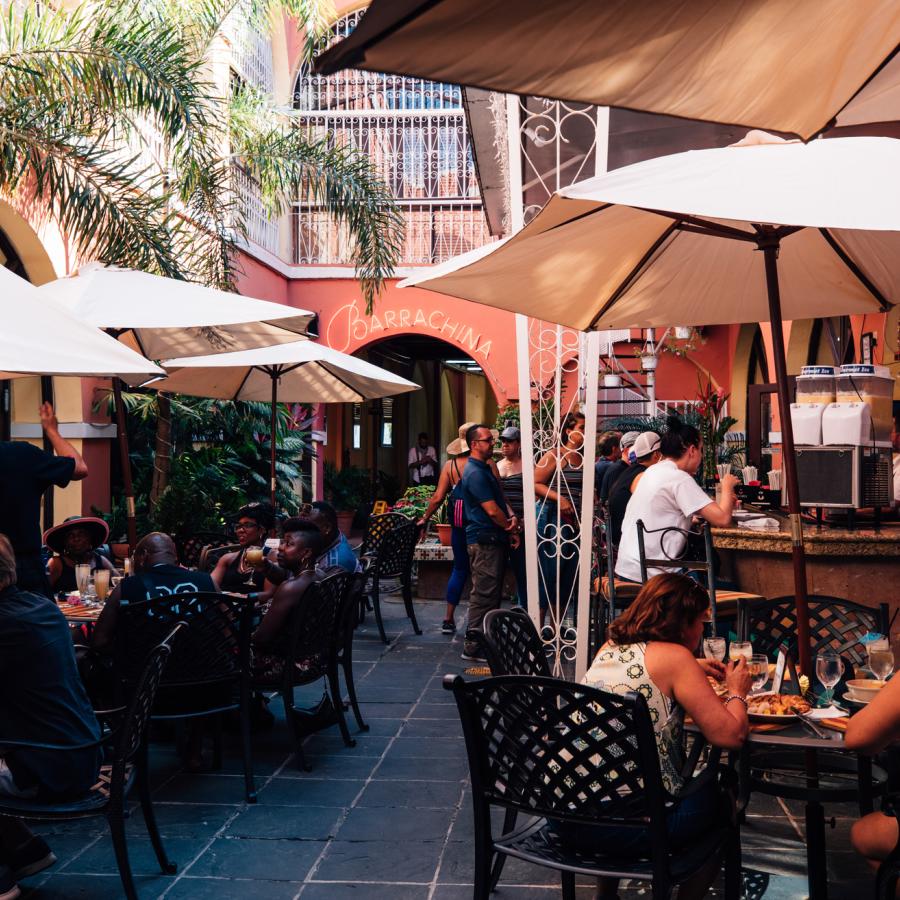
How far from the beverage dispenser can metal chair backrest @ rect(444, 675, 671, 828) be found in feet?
10.7

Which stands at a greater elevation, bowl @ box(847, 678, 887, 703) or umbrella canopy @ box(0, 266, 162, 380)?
umbrella canopy @ box(0, 266, 162, 380)

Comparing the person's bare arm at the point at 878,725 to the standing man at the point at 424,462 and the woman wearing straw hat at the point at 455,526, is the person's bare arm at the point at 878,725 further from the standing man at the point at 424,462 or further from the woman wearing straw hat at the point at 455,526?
the standing man at the point at 424,462

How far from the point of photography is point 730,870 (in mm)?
3191

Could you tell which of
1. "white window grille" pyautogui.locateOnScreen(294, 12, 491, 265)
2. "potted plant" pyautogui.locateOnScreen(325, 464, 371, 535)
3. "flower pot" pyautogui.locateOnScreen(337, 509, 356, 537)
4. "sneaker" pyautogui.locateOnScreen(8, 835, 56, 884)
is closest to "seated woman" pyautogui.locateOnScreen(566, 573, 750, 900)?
"sneaker" pyautogui.locateOnScreen(8, 835, 56, 884)

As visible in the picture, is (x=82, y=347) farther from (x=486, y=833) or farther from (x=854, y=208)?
(x=854, y=208)

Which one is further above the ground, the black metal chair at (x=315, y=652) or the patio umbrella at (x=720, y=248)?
the patio umbrella at (x=720, y=248)

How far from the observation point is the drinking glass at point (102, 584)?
586 centimetres

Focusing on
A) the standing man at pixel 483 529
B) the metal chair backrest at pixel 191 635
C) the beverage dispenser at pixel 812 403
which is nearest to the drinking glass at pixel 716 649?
the metal chair backrest at pixel 191 635

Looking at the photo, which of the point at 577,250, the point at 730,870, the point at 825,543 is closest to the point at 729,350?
the point at 825,543

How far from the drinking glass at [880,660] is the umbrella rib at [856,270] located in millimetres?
1636

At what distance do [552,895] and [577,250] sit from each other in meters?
2.35

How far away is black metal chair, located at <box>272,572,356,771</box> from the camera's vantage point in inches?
213

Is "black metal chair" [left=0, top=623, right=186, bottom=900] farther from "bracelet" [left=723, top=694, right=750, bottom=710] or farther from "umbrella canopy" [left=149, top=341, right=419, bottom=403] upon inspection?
"umbrella canopy" [left=149, top=341, right=419, bottom=403]

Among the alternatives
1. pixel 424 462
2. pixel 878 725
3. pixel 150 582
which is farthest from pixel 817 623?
pixel 424 462
